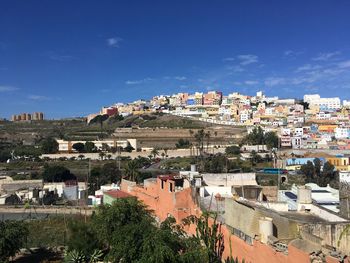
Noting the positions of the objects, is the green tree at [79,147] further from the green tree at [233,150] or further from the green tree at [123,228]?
the green tree at [123,228]

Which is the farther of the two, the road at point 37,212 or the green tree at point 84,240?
the road at point 37,212

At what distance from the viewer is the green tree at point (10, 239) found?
1655 cm

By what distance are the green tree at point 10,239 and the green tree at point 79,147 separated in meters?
53.5

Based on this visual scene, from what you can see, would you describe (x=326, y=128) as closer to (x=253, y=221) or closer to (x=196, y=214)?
(x=196, y=214)

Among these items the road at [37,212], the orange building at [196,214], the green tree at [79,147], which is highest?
the green tree at [79,147]

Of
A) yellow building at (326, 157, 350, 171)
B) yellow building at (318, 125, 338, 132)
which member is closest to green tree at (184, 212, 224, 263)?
yellow building at (326, 157, 350, 171)

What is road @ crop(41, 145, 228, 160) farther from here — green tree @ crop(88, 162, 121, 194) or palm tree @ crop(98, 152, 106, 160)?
green tree @ crop(88, 162, 121, 194)

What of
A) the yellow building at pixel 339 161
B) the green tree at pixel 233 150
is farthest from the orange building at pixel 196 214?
the green tree at pixel 233 150

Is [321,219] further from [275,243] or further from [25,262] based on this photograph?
[25,262]

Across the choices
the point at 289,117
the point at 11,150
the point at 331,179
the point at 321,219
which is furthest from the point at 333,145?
the point at 321,219

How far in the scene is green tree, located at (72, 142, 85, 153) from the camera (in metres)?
70.9

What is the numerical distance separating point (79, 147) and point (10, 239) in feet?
182

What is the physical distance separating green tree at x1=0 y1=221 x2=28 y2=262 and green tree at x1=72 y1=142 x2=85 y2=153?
53.5 m

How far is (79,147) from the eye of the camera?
71.4m
